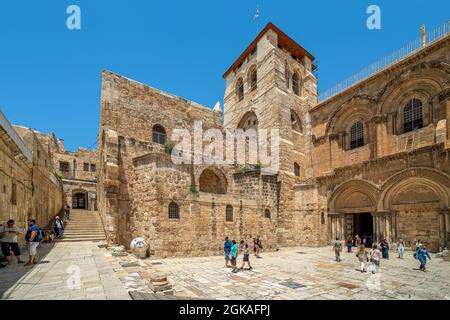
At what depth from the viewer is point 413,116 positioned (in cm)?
1564

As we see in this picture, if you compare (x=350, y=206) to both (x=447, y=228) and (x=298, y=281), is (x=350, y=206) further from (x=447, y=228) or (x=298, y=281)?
(x=298, y=281)

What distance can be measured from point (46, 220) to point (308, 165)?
65.7 ft

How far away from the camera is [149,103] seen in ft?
59.2

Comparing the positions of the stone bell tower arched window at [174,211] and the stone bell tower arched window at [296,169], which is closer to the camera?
the stone bell tower arched window at [174,211]

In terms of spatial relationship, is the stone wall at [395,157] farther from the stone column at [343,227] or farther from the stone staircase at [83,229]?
the stone staircase at [83,229]

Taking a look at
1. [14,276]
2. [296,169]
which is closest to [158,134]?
[296,169]

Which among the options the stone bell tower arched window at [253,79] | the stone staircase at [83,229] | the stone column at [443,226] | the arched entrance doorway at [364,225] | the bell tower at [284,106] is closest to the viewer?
the stone column at [443,226]

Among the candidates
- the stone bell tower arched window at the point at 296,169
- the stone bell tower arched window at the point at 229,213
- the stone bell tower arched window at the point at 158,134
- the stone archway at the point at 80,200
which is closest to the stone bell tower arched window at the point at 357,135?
the stone bell tower arched window at the point at 296,169

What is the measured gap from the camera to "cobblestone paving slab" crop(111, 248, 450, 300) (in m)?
6.39

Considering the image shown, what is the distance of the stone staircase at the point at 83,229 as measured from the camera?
44.2 ft

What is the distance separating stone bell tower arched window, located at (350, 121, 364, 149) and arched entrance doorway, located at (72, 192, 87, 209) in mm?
28580

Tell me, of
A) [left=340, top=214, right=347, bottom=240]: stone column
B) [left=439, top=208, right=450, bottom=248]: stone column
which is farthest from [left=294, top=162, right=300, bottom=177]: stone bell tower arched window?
[left=439, top=208, right=450, bottom=248]: stone column

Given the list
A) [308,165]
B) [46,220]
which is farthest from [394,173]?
[46,220]
